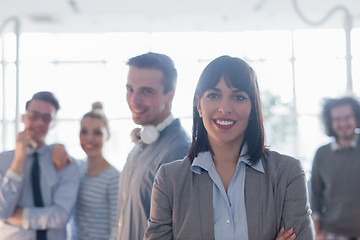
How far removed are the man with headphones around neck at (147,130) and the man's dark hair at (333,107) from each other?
6.56 feet

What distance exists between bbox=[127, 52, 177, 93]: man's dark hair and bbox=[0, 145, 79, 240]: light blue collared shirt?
2.59ft

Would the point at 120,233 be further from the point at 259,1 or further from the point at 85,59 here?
the point at 85,59

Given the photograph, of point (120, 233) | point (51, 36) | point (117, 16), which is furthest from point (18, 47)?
point (120, 233)

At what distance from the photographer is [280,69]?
9203 mm

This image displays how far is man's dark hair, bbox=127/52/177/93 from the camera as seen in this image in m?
1.97

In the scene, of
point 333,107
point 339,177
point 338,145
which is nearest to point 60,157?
point 339,177

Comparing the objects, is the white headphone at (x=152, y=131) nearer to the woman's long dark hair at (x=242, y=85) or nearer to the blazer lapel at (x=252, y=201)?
the woman's long dark hair at (x=242, y=85)

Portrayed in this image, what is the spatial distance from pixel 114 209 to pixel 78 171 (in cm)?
30

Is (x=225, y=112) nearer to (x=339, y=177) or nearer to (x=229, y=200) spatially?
(x=229, y=200)

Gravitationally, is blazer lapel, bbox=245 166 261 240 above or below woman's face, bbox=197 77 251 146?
below

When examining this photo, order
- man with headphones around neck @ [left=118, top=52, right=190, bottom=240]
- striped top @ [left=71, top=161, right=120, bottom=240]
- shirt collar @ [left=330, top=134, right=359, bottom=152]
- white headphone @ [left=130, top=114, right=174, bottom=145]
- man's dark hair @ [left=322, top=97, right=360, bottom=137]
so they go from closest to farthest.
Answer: man with headphones around neck @ [left=118, top=52, right=190, bottom=240] → white headphone @ [left=130, top=114, right=174, bottom=145] → striped top @ [left=71, top=161, right=120, bottom=240] → shirt collar @ [left=330, top=134, right=359, bottom=152] → man's dark hair @ [left=322, top=97, right=360, bottom=137]

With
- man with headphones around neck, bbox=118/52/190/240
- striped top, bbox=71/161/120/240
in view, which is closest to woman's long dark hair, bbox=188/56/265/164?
man with headphones around neck, bbox=118/52/190/240

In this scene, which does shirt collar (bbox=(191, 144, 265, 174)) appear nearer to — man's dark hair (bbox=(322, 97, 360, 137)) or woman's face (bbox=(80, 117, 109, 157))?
woman's face (bbox=(80, 117, 109, 157))

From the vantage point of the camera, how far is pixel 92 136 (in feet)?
8.29
